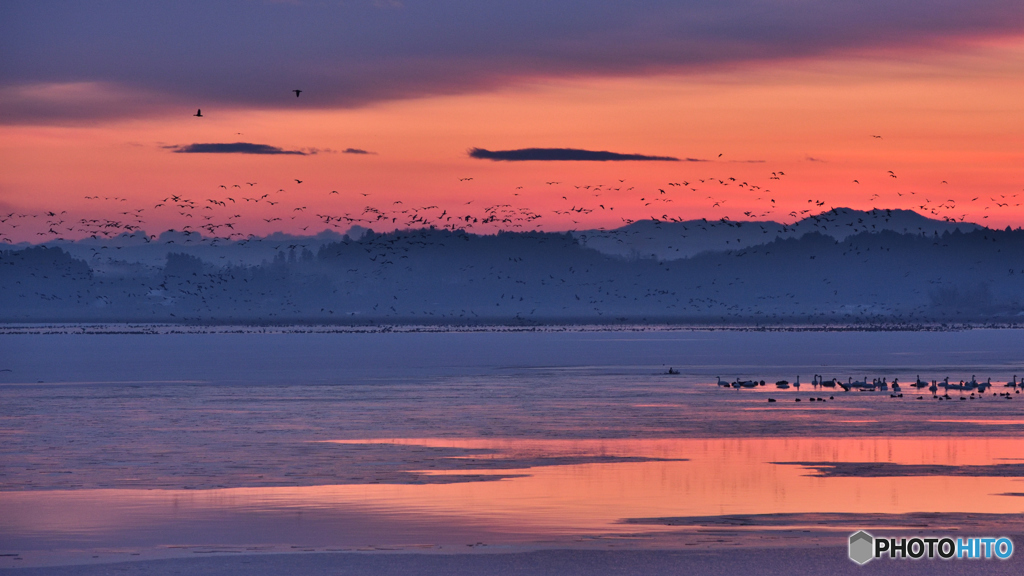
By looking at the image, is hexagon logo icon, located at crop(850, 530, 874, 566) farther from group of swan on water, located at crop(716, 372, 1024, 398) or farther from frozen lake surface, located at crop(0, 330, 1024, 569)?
group of swan on water, located at crop(716, 372, 1024, 398)

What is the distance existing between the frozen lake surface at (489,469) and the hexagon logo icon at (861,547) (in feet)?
1.54

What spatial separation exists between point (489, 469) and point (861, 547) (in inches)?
364

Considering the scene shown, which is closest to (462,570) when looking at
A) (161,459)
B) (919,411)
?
(161,459)

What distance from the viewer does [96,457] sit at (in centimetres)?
2561

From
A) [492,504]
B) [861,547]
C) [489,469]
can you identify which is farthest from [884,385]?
[861,547]

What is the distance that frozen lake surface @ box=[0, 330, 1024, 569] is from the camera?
1736cm

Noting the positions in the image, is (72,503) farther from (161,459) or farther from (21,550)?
(161,459)

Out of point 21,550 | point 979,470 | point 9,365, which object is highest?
point 9,365

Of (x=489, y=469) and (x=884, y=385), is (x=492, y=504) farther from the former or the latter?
(x=884, y=385)

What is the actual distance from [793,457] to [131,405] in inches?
925

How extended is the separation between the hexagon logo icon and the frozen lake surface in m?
0.47

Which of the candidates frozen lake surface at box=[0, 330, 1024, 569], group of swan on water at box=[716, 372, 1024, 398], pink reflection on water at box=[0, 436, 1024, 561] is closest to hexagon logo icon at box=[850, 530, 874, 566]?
frozen lake surface at box=[0, 330, 1024, 569]

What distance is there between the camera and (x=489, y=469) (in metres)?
23.8

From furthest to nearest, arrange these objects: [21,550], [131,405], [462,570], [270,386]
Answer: [270,386] → [131,405] → [21,550] → [462,570]
